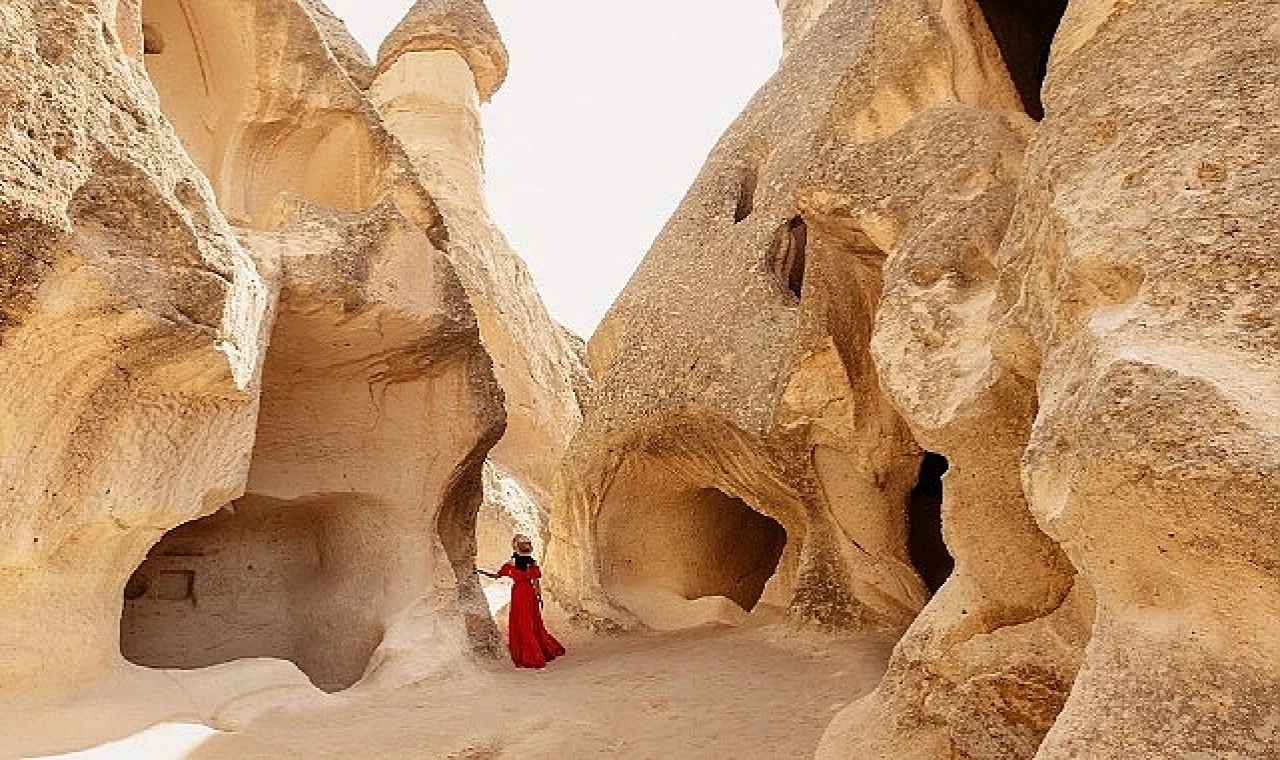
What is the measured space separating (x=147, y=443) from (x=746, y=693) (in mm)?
2847

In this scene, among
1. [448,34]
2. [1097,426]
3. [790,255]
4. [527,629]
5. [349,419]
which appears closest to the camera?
[1097,426]

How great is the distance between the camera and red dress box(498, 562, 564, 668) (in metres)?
6.18

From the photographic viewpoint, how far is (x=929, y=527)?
726 centimetres

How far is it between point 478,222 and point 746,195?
6.40m

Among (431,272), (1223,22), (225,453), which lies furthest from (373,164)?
(1223,22)

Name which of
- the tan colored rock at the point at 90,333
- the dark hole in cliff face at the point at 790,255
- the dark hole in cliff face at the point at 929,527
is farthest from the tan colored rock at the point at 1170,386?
the dark hole in cliff face at the point at 929,527

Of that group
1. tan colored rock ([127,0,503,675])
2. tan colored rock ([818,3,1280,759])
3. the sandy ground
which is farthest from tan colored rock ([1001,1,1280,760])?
tan colored rock ([127,0,503,675])

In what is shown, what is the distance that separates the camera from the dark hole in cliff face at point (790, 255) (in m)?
6.68

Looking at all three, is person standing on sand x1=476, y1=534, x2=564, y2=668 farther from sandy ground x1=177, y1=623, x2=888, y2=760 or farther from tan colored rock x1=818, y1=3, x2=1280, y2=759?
tan colored rock x1=818, y1=3, x2=1280, y2=759

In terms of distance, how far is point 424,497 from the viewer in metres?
6.52

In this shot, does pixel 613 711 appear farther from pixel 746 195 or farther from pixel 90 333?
pixel 746 195

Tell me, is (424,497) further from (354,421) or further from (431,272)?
(431,272)

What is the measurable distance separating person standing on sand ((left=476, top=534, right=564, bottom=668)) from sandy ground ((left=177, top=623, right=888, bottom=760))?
0.42 ft

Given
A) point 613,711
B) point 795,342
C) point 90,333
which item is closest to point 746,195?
point 795,342
